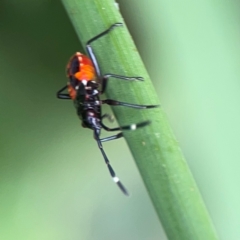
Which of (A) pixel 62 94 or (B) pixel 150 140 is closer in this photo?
(B) pixel 150 140

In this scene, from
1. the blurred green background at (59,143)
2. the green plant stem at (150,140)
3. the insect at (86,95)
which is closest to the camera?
the green plant stem at (150,140)

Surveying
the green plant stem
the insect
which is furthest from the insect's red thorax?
the green plant stem

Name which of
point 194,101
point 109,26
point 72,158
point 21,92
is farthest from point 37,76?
point 109,26

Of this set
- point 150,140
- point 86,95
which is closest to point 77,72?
point 86,95

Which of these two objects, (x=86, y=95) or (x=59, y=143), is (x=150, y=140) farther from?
(x=59, y=143)

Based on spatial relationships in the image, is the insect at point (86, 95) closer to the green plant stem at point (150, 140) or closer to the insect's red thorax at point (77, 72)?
the insect's red thorax at point (77, 72)

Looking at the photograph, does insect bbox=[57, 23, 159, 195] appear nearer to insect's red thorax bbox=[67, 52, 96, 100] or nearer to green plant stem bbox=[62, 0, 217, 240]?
insect's red thorax bbox=[67, 52, 96, 100]

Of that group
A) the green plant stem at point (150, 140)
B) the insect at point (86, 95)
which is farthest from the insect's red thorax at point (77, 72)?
the green plant stem at point (150, 140)

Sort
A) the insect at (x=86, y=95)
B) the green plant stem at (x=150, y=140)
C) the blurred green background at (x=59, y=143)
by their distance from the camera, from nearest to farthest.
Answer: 1. the green plant stem at (x=150, y=140)
2. the blurred green background at (x=59, y=143)
3. the insect at (x=86, y=95)
